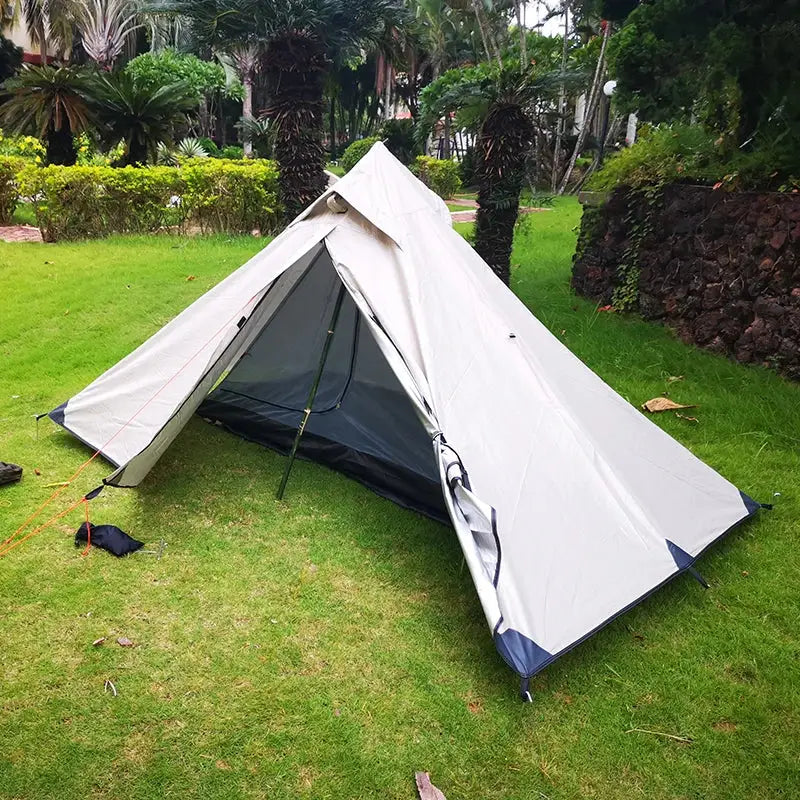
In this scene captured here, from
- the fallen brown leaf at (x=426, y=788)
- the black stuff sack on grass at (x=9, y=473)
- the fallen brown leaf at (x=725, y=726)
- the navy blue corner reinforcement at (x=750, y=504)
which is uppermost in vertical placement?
the navy blue corner reinforcement at (x=750, y=504)

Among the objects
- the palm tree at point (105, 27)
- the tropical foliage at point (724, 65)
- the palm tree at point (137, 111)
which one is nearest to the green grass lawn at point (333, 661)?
the tropical foliage at point (724, 65)

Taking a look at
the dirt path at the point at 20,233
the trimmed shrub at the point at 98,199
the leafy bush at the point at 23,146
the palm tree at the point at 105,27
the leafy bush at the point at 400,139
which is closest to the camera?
the trimmed shrub at the point at 98,199

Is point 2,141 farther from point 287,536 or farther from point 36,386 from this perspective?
point 287,536

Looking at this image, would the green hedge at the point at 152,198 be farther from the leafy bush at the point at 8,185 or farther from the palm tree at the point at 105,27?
the palm tree at the point at 105,27

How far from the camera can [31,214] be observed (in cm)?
1196

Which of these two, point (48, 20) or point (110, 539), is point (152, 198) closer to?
point (110, 539)

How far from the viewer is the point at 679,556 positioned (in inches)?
115

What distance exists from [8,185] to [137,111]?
2.46 metres

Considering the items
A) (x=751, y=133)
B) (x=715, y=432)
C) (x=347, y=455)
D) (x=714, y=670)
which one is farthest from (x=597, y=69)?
(x=714, y=670)

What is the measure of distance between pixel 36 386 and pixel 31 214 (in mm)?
8459

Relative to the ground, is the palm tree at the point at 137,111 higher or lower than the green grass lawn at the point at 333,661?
higher

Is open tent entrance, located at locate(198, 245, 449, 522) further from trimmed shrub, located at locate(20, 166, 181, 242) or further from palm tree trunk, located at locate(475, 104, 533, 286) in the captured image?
trimmed shrub, located at locate(20, 166, 181, 242)

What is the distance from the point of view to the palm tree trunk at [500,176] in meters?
6.35

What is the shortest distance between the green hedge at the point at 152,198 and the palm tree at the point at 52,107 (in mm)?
2187
